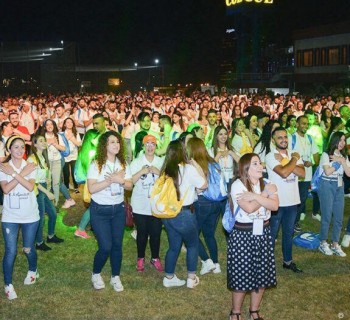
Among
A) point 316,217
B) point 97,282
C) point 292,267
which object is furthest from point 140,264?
point 316,217

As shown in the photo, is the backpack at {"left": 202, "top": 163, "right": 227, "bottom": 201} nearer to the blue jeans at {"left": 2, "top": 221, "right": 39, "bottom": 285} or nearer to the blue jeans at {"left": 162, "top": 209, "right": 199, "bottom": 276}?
the blue jeans at {"left": 162, "top": 209, "right": 199, "bottom": 276}

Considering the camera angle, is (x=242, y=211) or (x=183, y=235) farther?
(x=183, y=235)

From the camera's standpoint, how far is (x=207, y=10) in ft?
243

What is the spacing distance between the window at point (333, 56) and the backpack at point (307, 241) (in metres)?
39.9

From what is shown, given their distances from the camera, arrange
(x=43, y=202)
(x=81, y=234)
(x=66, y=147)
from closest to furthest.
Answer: (x=43, y=202), (x=81, y=234), (x=66, y=147)

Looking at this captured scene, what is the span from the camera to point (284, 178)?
6266 millimetres

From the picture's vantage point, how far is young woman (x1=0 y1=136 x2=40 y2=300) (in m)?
5.64

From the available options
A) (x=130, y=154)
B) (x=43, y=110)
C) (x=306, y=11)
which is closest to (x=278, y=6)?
(x=306, y=11)

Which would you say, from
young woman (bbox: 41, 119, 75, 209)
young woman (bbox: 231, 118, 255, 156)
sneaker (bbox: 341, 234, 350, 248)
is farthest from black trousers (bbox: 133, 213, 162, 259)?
young woman (bbox: 41, 119, 75, 209)

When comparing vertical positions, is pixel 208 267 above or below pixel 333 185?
below

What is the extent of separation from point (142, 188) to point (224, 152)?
1360 millimetres

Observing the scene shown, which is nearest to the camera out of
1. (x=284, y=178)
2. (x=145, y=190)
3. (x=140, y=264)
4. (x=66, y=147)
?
(x=284, y=178)

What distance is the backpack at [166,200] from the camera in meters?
5.67

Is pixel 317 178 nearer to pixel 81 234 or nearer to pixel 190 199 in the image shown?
pixel 190 199
